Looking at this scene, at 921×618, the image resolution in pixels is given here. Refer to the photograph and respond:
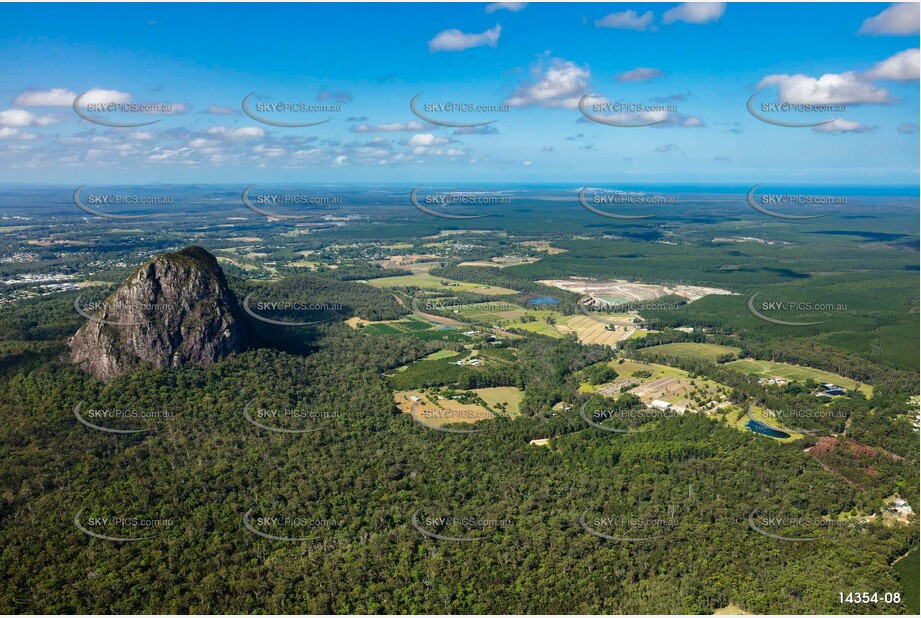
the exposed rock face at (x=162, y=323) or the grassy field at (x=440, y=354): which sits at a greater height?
the exposed rock face at (x=162, y=323)

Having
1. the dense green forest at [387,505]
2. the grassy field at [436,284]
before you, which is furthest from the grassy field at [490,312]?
the dense green forest at [387,505]

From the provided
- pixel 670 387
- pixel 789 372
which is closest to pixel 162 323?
pixel 670 387

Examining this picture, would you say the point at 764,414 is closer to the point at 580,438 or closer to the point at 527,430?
the point at 580,438

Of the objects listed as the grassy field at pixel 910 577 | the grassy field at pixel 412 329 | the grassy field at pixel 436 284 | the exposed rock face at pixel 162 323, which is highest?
the exposed rock face at pixel 162 323

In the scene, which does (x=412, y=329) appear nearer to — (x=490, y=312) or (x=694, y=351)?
(x=490, y=312)

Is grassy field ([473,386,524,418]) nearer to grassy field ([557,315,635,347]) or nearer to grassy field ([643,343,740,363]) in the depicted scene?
grassy field ([557,315,635,347])

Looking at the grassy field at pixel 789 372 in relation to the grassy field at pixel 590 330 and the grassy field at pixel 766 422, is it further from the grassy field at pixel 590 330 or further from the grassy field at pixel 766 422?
the grassy field at pixel 590 330

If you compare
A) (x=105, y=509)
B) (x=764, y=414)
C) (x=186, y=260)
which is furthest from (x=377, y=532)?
(x=764, y=414)
